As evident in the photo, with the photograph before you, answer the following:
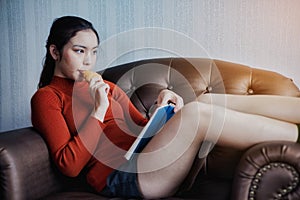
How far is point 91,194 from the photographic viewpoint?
1.10 m

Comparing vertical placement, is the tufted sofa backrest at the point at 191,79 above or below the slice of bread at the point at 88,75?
below

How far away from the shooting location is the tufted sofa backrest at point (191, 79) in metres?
1.42

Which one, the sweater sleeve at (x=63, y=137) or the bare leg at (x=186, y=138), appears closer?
the bare leg at (x=186, y=138)

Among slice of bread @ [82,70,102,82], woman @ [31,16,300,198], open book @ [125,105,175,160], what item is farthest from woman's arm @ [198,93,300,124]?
slice of bread @ [82,70,102,82]

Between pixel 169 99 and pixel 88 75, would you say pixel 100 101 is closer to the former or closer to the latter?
pixel 88 75

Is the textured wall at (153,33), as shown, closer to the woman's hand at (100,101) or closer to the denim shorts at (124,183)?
the woman's hand at (100,101)

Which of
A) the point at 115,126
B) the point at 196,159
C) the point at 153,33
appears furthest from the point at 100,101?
the point at 153,33

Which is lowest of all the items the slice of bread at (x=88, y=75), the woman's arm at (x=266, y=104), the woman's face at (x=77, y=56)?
the woman's arm at (x=266, y=104)

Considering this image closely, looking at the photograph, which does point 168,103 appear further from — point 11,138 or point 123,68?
point 11,138

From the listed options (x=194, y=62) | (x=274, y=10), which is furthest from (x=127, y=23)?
(x=274, y=10)

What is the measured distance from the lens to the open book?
107 centimetres

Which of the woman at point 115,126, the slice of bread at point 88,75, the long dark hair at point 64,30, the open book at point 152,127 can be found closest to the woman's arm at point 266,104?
the woman at point 115,126

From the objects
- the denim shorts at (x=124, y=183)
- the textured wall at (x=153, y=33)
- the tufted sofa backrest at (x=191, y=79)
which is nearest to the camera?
the denim shorts at (x=124, y=183)

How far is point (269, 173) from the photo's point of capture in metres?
0.80
